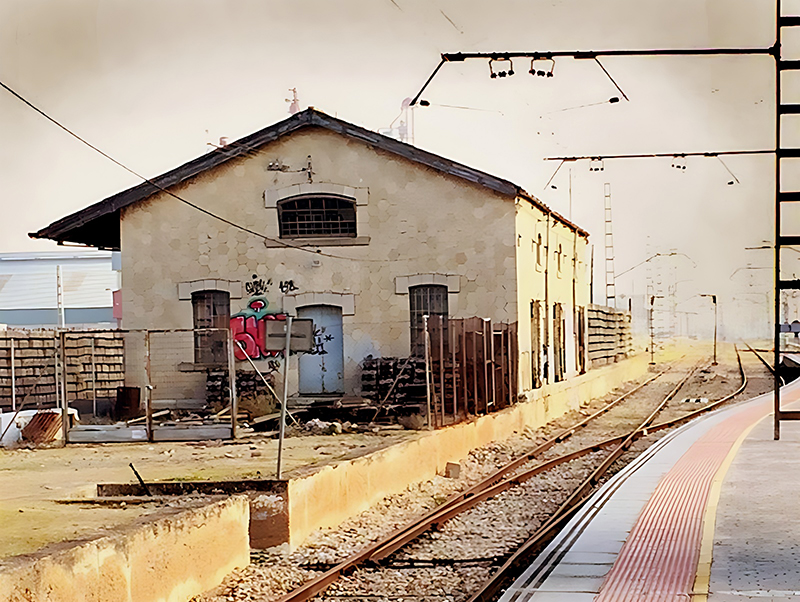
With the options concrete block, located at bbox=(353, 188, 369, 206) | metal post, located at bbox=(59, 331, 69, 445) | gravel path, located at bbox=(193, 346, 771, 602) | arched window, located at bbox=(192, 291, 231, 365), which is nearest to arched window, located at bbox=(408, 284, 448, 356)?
concrete block, located at bbox=(353, 188, 369, 206)

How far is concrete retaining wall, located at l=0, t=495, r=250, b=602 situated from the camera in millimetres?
7125

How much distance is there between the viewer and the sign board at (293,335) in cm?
1264

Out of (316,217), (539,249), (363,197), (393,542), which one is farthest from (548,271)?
(393,542)

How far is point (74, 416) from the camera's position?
64.1 ft

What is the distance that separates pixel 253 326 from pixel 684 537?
15025 millimetres

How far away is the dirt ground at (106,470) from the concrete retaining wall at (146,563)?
0.48m

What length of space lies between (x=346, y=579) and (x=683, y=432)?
40.3 ft

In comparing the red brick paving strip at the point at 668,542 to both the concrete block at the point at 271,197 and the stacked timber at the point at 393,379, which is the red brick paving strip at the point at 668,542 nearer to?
the stacked timber at the point at 393,379

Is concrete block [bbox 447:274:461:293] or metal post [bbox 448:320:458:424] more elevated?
concrete block [bbox 447:274:461:293]

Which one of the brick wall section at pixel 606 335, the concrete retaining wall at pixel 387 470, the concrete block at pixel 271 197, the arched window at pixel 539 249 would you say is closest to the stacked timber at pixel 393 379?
the concrete retaining wall at pixel 387 470

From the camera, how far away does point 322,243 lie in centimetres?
2383

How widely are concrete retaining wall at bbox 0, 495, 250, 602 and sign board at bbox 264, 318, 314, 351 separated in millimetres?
2567

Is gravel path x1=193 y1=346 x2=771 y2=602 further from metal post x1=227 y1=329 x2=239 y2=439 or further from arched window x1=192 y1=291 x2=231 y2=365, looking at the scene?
arched window x1=192 y1=291 x2=231 y2=365

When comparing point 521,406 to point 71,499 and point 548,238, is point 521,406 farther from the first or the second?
point 71,499
